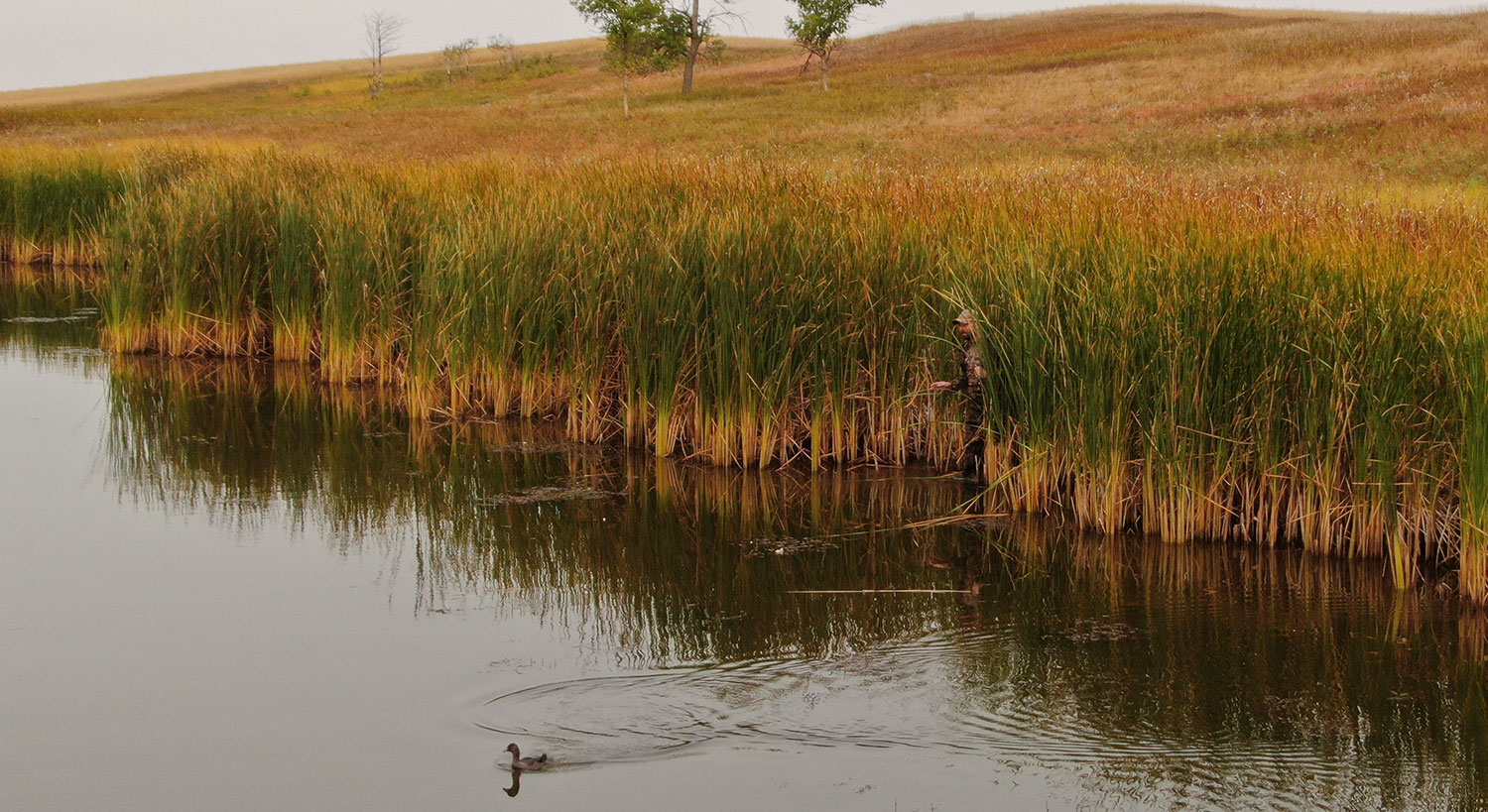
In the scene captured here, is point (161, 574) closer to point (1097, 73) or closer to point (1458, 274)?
point (1458, 274)

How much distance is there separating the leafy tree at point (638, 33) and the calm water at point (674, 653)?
39.7m

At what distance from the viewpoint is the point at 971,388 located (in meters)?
7.81

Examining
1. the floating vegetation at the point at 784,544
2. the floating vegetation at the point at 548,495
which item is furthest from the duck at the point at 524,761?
the floating vegetation at the point at 548,495

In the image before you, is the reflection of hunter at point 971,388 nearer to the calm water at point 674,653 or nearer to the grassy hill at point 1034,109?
the calm water at point 674,653

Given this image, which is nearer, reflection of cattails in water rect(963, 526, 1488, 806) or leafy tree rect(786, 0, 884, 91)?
reflection of cattails in water rect(963, 526, 1488, 806)

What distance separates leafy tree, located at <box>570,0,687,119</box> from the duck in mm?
43042

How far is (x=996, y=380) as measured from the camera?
7.64m

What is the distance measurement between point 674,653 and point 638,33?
43.5 metres

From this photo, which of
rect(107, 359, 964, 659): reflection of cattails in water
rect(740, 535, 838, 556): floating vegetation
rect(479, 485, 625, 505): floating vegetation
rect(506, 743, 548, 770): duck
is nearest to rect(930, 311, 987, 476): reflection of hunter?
rect(107, 359, 964, 659): reflection of cattails in water

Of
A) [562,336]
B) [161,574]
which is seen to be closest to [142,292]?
[562,336]

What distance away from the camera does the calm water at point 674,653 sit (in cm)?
442

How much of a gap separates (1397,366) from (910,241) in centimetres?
345

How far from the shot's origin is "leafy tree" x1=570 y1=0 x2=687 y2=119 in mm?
45969

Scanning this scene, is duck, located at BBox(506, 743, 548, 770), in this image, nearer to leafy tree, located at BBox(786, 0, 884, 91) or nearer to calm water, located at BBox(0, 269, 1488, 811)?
calm water, located at BBox(0, 269, 1488, 811)
